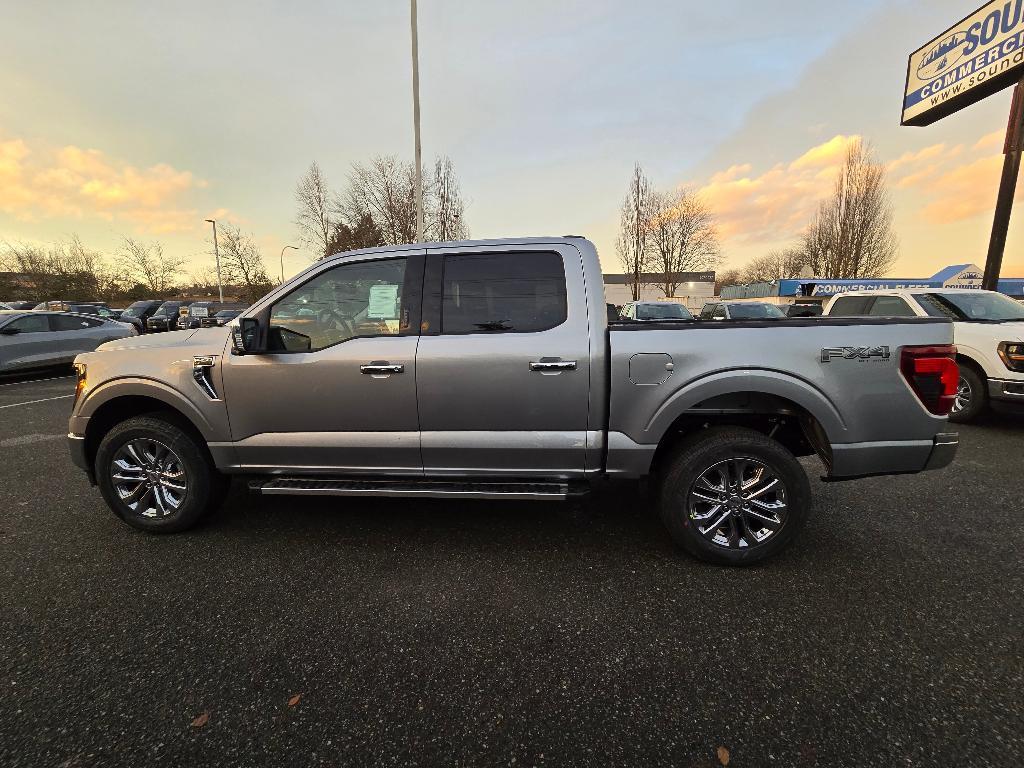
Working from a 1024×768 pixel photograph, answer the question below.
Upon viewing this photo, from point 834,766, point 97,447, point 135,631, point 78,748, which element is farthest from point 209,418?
point 834,766

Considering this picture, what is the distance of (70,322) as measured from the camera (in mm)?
11023

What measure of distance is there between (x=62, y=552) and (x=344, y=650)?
2.43 metres

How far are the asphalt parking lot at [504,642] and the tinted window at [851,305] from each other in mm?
4906

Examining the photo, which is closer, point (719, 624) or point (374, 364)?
point (719, 624)

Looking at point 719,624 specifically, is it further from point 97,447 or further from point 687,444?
point 97,447

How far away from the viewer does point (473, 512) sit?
12.2 ft

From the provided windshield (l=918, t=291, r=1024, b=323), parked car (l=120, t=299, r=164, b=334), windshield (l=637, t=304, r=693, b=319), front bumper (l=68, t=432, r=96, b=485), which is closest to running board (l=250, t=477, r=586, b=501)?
front bumper (l=68, t=432, r=96, b=485)

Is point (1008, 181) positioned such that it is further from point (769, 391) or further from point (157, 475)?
point (157, 475)

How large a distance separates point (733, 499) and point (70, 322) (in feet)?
47.8

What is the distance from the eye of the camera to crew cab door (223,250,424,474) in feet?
9.95

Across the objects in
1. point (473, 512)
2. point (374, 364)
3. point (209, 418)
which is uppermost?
point (374, 364)

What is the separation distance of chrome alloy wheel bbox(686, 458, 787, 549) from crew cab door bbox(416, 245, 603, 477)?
0.79m

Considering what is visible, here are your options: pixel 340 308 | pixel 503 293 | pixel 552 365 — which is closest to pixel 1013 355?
pixel 552 365

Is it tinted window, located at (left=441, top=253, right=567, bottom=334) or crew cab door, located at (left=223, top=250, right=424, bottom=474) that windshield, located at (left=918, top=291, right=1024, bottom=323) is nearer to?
tinted window, located at (left=441, top=253, right=567, bottom=334)
